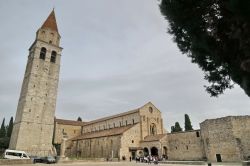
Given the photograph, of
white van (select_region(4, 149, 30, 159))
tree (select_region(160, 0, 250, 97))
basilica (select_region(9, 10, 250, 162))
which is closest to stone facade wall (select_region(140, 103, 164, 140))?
basilica (select_region(9, 10, 250, 162))

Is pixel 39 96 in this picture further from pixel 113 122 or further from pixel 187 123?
pixel 187 123

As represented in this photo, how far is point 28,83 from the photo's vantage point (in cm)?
3850

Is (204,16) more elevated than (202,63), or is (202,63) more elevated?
(204,16)

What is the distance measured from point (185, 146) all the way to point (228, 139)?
7.50m

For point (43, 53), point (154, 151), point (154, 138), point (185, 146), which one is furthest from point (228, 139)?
point (43, 53)

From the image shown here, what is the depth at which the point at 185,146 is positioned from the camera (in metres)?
31.5

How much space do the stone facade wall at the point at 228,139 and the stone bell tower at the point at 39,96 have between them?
1104 inches

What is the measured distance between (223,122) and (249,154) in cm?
455

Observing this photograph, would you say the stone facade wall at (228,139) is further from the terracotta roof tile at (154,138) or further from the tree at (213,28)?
the tree at (213,28)

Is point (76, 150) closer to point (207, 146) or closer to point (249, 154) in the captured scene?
point (207, 146)

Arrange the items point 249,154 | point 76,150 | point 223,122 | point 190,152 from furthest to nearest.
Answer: point 76,150 → point 190,152 → point 223,122 → point 249,154

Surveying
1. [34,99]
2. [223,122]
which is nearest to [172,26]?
[223,122]

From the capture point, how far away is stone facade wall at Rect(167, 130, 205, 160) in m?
29.7

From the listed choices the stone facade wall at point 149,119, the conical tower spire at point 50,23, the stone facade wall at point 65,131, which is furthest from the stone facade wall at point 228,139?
the stone facade wall at point 65,131
